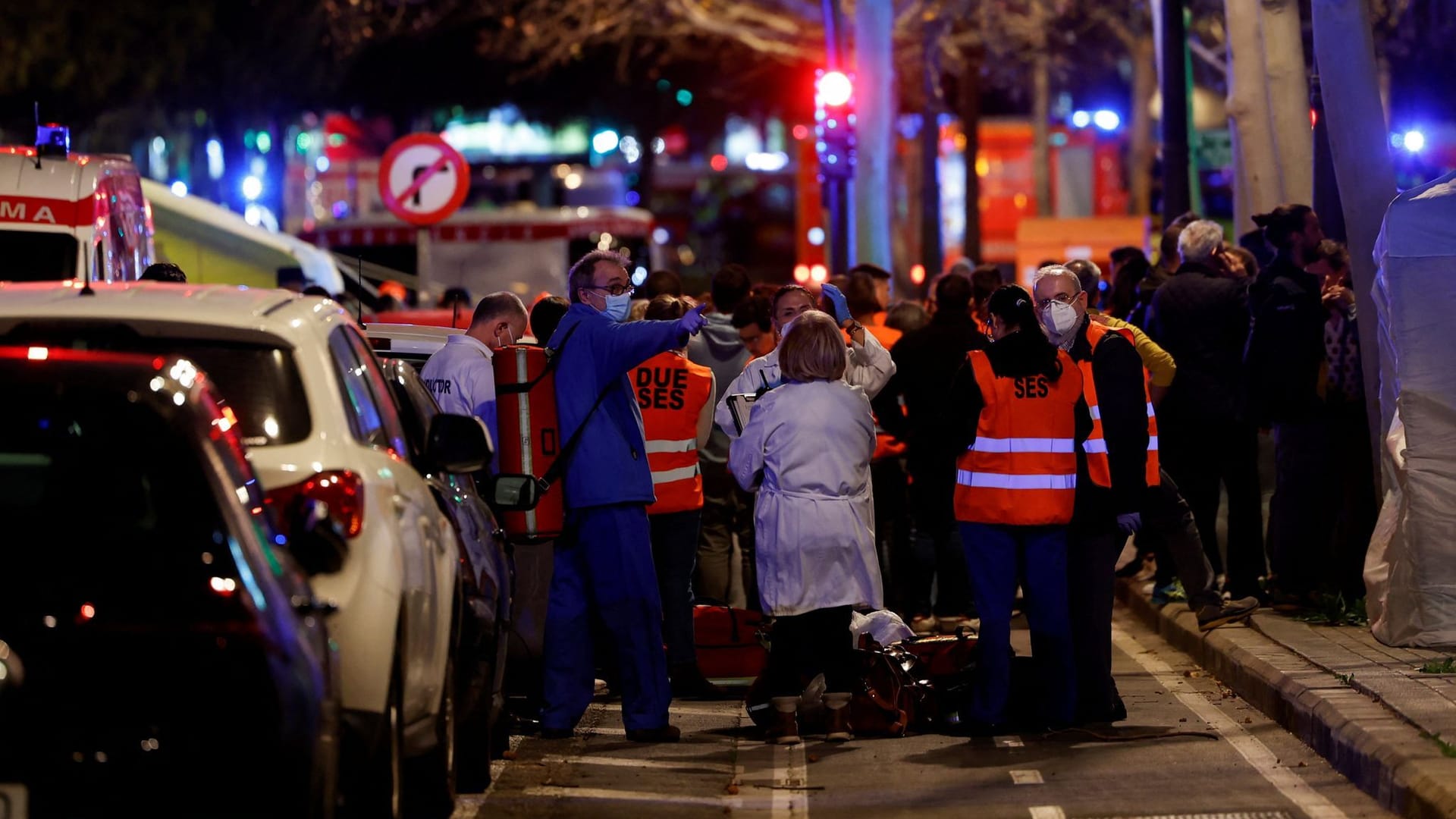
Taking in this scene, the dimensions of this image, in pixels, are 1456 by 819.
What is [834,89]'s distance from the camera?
27.2 m

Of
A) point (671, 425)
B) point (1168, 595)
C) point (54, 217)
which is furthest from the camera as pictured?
point (1168, 595)

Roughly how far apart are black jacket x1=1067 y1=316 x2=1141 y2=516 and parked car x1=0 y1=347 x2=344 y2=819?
5021mm

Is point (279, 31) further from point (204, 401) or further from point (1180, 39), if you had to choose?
point (204, 401)

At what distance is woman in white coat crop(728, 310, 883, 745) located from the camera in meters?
9.18

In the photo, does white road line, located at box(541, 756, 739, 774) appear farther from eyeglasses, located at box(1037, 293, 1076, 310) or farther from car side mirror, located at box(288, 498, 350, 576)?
car side mirror, located at box(288, 498, 350, 576)

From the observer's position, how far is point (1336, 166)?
12.4 m

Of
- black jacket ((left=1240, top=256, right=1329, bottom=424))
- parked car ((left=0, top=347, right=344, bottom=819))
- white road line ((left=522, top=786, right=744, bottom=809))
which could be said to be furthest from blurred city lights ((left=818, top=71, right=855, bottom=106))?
parked car ((left=0, top=347, right=344, bottom=819))

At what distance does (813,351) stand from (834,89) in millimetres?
18308

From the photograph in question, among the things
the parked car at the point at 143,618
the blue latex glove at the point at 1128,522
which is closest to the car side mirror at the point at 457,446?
the parked car at the point at 143,618

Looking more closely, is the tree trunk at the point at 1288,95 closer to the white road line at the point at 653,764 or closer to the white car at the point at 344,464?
the white road line at the point at 653,764

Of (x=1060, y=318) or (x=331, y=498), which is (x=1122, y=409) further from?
(x=331, y=498)

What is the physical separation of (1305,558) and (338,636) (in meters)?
7.42

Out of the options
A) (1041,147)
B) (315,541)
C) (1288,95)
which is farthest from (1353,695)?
(1041,147)

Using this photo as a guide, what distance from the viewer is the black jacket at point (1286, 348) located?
12.0 meters
